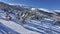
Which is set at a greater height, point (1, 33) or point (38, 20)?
point (38, 20)

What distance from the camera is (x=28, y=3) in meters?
2.63

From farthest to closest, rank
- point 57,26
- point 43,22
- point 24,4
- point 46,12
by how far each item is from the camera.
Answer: point 24,4 → point 46,12 → point 43,22 → point 57,26

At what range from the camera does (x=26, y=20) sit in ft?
7.53

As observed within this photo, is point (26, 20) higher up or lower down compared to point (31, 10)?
lower down

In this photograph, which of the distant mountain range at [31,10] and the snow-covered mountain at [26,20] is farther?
the distant mountain range at [31,10]

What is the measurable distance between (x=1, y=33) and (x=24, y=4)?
2.27 ft

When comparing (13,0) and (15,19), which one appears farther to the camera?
(13,0)

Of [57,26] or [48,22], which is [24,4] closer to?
[48,22]

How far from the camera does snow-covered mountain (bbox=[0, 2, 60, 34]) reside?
2.06m

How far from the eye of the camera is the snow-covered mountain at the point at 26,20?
2061 mm

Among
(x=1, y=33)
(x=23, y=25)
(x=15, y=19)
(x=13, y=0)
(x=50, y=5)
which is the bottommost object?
(x=1, y=33)

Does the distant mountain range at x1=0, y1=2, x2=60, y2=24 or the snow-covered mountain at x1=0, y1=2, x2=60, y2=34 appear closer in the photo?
the snow-covered mountain at x1=0, y1=2, x2=60, y2=34

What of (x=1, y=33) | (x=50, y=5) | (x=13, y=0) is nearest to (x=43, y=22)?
(x=50, y=5)

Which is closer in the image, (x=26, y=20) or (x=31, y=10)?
(x=26, y=20)
